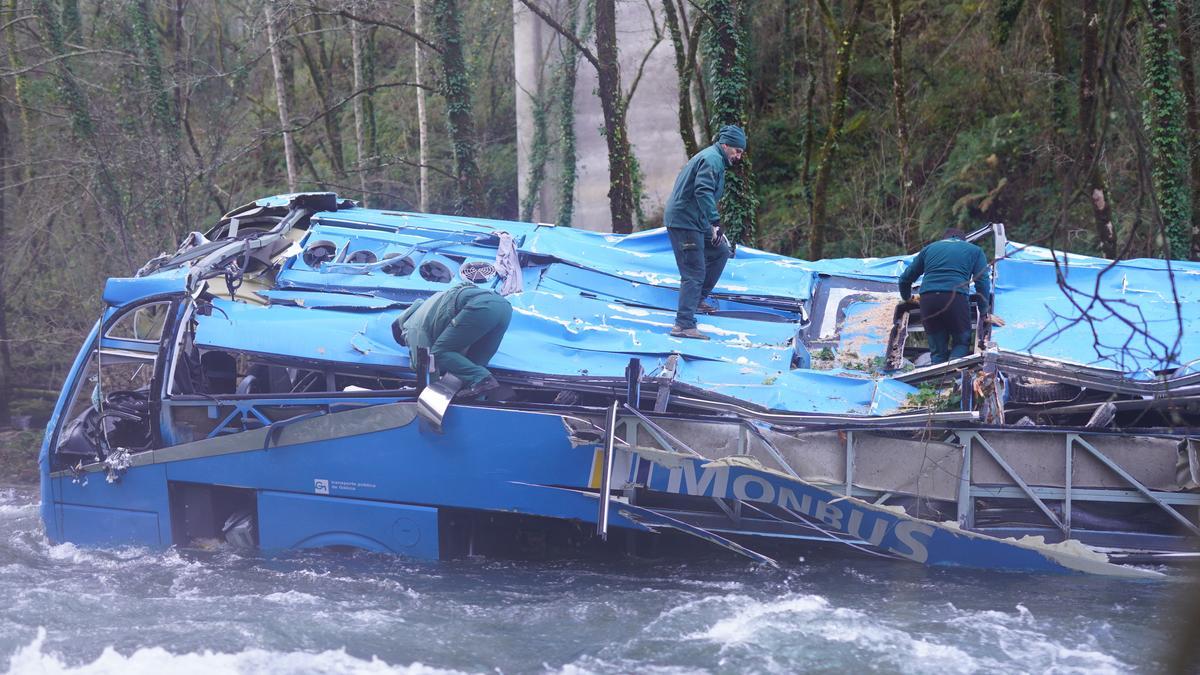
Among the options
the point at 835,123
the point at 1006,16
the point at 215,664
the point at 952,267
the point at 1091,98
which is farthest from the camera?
the point at 1006,16

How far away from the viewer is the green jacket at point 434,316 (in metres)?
7.49

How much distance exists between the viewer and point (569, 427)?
703cm

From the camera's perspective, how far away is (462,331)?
740cm

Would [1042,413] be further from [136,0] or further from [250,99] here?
[250,99]

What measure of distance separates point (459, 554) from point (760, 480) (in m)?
2.50

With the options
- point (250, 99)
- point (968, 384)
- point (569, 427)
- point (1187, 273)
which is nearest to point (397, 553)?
point (569, 427)

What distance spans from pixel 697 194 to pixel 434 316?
8.14ft

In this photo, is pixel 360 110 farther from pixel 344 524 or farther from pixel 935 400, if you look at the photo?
pixel 935 400

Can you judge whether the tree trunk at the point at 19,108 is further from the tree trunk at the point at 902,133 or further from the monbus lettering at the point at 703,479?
the monbus lettering at the point at 703,479

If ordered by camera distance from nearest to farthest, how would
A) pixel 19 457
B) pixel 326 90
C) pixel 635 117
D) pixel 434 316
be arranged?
pixel 434 316 < pixel 19 457 < pixel 635 117 < pixel 326 90

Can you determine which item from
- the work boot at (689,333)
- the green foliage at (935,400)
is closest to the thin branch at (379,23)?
the work boot at (689,333)

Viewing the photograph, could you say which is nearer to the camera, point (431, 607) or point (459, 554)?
point (431, 607)

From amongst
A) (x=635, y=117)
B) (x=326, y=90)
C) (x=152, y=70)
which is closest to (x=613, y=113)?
(x=635, y=117)

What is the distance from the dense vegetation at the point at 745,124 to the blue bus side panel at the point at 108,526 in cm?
846
